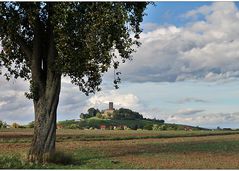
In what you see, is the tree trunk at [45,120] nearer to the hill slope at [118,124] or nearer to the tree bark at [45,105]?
the tree bark at [45,105]

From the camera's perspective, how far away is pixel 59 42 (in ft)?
109

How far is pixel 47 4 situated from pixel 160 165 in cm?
1382

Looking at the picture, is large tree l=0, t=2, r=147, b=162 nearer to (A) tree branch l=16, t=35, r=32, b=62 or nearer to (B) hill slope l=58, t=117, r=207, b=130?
(A) tree branch l=16, t=35, r=32, b=62

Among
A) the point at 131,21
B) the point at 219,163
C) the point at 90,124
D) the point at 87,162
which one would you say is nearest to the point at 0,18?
the point at 131,21

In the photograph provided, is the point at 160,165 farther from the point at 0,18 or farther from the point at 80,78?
the point at 0,18

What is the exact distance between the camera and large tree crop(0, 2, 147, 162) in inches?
1273

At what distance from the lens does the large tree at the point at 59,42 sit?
3234 cm

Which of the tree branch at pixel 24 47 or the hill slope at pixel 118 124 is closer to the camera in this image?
the tree branch at pixel 24 47

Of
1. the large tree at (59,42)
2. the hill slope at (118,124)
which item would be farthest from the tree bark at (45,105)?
the hill slope at (118,124)

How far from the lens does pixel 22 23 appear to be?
37.4 m

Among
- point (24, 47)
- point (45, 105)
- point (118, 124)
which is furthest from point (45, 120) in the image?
point (118, 124)

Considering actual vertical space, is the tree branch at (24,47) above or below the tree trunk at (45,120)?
above

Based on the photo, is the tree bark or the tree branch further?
the tree branch

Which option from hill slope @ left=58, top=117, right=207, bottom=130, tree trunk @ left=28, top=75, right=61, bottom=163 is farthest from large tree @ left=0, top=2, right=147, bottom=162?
hill slope @ left=58, top=117, right=207, bottom=130
